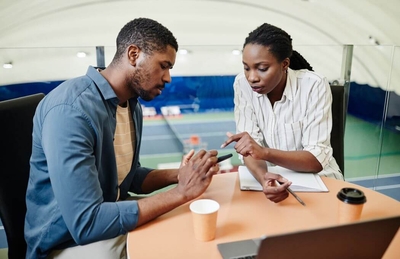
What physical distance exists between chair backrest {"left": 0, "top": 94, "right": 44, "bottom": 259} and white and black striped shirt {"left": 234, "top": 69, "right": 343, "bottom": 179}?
3.31 ft

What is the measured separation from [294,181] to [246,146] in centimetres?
24

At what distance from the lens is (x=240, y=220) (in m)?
1.08

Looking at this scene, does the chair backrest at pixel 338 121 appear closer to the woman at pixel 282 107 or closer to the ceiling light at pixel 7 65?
the woman at pixel 282 107

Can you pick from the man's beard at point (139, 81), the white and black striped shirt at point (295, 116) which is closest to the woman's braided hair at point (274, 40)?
the white and black striped shirt at point (295, 116)

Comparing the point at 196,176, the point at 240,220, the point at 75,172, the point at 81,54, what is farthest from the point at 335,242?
the point at 81,54

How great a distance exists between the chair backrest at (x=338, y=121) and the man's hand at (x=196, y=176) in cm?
92

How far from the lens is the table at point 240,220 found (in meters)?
0.94

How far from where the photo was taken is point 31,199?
3.98 ft

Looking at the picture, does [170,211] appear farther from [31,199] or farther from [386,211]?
[386,211]

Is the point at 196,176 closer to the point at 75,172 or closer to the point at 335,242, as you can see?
the point at 75,172

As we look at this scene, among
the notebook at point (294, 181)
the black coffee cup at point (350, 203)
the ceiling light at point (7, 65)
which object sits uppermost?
the ceiling light at point (7, 65)

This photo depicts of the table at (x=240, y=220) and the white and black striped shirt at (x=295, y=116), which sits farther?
the white and black striped shirt at (x=295, y=116)

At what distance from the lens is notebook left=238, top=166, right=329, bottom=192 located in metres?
1.31

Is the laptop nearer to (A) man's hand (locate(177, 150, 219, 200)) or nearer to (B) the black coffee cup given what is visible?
(B) the black coffee cup
